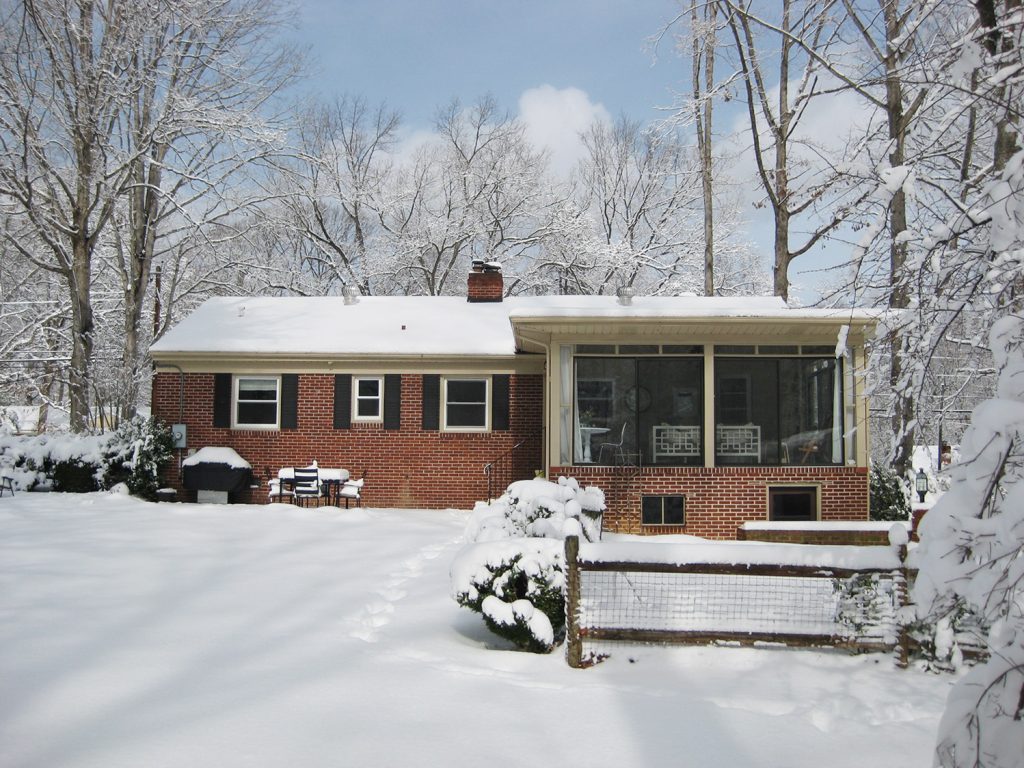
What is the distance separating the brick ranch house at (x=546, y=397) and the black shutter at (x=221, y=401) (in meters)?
0.03

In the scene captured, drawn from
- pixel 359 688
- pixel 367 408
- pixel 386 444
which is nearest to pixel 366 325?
pixel 367 408

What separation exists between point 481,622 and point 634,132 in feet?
96.2

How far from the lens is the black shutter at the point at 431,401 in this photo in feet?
53.8

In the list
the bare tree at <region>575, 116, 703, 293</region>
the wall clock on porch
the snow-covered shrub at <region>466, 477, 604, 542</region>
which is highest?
the bare tree at <region>575, 116, 703, 293</region>

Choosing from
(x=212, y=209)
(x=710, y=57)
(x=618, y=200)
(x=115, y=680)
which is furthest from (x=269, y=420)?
(x=618, y=200)

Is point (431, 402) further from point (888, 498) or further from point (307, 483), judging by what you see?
point (888, 498)

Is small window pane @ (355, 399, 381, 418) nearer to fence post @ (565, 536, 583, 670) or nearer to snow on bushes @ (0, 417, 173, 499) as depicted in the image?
Answer: snow on bushes @ (0, 417, 173, 499)

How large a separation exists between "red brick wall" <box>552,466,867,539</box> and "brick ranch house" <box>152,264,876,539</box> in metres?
0.02

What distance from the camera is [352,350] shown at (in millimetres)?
16234

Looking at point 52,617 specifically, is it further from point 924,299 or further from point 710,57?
point 710,57

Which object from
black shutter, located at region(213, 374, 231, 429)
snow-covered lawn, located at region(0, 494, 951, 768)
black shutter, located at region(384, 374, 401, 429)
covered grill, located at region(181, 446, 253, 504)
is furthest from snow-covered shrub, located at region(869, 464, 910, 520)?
black shutter, located at region(213, 374, 231, 429)

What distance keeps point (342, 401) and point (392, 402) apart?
1.04 meters

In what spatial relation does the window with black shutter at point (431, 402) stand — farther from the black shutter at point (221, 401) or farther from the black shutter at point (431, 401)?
the black shutter at point (221, 401)

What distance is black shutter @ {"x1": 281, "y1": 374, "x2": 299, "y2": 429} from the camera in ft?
54.4
